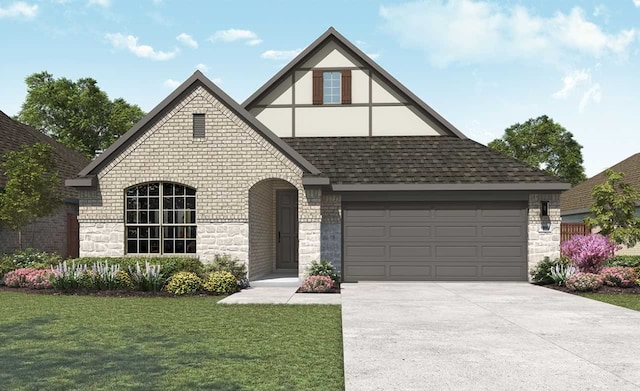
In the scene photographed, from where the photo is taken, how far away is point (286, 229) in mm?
20203

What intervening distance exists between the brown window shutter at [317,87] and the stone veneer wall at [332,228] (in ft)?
14.7

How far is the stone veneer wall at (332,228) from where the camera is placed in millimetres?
17609

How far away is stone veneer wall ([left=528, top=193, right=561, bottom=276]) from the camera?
17344 millimetres

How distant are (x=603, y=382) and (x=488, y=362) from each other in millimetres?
1299

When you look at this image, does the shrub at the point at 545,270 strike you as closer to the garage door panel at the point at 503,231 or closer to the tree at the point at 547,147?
the garage door panel at the point at 503,231

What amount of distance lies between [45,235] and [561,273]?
18676mm

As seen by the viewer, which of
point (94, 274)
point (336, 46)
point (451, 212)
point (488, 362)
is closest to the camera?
point (488, 362)

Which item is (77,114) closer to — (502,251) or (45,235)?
(45,235)

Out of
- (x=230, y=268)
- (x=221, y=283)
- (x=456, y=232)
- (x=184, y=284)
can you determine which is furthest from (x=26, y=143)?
(x=456, y=232)

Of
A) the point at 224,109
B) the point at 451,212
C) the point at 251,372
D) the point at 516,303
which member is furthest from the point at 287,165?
the point at 251,372

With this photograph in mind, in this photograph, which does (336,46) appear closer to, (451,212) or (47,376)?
(451,212)

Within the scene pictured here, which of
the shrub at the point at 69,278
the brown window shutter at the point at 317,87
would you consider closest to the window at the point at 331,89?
the brown window shutter at the point at 317,87

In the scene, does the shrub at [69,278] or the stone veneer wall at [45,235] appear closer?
the shrub at [69,278]

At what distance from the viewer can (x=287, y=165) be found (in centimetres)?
1625
